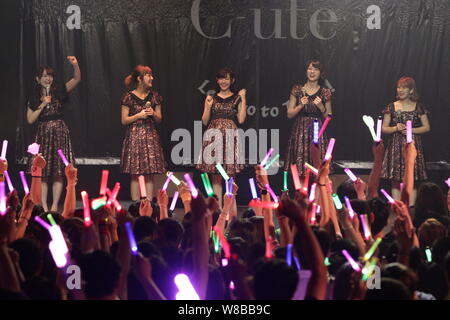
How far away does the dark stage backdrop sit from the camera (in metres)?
7.82

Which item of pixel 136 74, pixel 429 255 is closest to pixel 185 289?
pixel 429 255

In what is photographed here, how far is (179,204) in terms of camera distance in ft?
26.1

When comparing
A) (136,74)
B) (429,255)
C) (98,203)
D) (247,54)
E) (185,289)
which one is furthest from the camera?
(247,54)

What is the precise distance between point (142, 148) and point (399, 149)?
2588 mm

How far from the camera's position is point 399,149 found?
7590mm

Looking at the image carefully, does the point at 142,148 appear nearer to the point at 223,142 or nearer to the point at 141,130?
the point at 141,130

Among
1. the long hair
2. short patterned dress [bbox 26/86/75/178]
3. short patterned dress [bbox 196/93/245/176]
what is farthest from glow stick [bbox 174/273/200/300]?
short patterned dress [bbox 26/86/75/178]

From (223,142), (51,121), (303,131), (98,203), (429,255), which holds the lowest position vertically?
(429,255)

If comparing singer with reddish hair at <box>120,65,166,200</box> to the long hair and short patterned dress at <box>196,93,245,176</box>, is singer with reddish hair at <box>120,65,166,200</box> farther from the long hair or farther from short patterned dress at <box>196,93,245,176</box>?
short patterned dress at <box>196,93,245,176</box>

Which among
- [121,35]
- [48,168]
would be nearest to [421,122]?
[121,35]

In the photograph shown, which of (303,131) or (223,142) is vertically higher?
(303,131)

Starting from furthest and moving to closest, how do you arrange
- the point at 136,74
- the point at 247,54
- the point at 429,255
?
the point at 247,54 < the point at 136,74 < the point at 429,255
